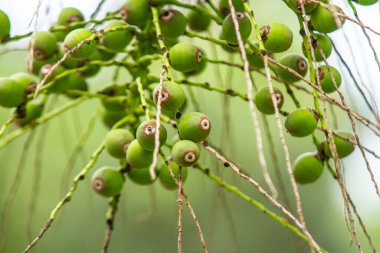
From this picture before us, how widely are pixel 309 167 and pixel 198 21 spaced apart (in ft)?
1.18

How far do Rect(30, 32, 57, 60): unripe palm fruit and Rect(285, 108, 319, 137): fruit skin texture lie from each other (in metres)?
0.45

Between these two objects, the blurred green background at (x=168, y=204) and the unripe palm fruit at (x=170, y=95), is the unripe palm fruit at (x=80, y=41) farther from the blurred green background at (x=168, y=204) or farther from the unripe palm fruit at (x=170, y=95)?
the blurred green background at (x=168, y=204)

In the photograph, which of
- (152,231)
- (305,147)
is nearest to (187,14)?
(305,147)

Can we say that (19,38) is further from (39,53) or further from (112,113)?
(112,113)

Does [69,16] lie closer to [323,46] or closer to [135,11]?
[135,11]

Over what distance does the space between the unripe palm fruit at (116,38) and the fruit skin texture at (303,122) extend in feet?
1.01

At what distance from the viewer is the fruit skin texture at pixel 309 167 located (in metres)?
1.02

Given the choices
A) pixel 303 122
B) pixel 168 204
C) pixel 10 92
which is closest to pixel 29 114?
pixel 10 92

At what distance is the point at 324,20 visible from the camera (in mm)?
893

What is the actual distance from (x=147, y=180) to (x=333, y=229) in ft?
9.21

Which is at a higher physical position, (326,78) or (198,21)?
(198,21)

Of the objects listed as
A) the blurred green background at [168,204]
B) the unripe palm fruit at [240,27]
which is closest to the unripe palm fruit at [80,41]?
the unripe palm fruit at [240,27]

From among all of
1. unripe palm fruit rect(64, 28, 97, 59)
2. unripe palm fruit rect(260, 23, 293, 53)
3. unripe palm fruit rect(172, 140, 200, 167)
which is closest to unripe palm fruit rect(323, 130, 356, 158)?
unripe palm fruit rect(260, 23, 293, 53)

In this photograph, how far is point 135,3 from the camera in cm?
99
